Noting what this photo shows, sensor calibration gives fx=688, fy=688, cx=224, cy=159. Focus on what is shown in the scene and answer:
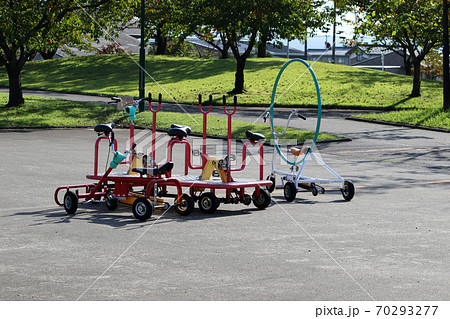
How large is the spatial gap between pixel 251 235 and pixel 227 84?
36070 mm

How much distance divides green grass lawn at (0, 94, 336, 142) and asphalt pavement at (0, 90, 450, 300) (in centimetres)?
1014

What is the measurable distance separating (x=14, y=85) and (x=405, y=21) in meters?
17.0

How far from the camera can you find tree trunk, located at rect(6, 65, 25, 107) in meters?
29.8

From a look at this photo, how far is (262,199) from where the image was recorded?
11.4 m

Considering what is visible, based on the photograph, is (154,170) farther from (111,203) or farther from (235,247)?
(235,247)

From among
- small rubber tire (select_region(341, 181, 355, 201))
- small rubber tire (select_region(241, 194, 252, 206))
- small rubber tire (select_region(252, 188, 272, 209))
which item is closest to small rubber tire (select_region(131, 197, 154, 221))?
small rubber tire (select_region(241, 194, 252, 206))

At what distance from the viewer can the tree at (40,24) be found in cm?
2834

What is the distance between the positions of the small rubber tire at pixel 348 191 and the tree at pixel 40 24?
1811 centimetres

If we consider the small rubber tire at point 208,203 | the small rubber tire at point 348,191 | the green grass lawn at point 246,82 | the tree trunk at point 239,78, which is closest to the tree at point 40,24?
the green grass lawn at point 246,82

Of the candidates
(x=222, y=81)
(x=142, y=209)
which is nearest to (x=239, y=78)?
(x=222, y=81)

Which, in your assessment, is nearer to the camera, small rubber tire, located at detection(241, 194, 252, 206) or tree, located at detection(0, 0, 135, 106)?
small rubber tire, located at detection(241, 194, 252, 206)

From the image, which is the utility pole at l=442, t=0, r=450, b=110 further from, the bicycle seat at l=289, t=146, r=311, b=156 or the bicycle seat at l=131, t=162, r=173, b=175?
the bicycle seat at l=131, t=162, r=173, b=175

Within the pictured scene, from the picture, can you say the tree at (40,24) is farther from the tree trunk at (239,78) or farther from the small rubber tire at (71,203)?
the small rubber tire at (71,203)

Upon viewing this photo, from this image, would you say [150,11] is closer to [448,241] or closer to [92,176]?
[92,176]
